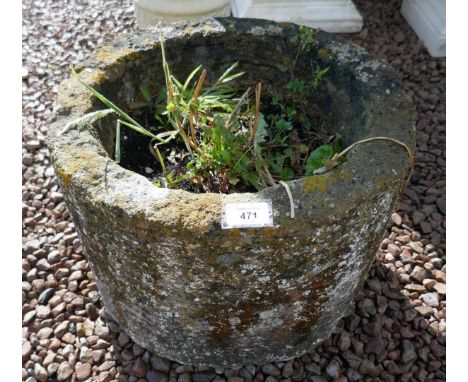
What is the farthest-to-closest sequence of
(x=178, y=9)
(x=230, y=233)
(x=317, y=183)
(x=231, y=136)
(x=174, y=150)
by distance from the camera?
(x=178, y=9) < (x=174, y=150) < (x=231, y=136) < (x=317, y=183) < (x=230, y=233)

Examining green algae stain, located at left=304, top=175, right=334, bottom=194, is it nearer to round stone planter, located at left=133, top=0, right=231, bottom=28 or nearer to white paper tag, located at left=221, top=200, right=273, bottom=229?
white paper tag, located at left=221, top=200, right=273, bottom=229

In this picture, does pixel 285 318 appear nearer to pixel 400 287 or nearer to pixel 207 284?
pixel 207 284

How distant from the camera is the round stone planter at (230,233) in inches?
62.0

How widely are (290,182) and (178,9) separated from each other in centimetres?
208

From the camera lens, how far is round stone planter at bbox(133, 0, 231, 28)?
3.33 meters

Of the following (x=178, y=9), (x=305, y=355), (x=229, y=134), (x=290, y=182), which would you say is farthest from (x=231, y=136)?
(x=178, y=9)

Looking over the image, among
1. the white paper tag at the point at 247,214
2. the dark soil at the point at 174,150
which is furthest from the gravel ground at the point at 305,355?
the white paper tag at the point at 247,214

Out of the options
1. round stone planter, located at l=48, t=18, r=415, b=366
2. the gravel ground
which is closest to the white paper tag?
round stone planter, located at l=48, t=18, r=415, b=366

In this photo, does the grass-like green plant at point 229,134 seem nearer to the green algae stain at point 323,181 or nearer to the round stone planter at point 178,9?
the green algae stain at point 323,181

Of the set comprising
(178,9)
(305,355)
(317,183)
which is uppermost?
(317,183)

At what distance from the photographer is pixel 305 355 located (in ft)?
7.13

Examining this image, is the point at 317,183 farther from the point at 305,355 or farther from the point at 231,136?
the point at 305,355

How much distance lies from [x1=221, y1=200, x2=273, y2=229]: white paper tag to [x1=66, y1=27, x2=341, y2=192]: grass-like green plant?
381 mm

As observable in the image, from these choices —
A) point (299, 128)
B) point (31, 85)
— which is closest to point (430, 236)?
point (299, 128)
